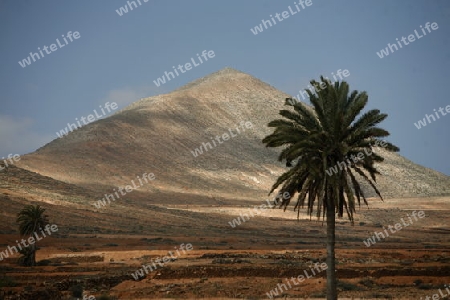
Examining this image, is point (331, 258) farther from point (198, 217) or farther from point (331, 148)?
point (198, 217)

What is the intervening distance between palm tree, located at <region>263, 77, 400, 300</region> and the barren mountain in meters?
79.0

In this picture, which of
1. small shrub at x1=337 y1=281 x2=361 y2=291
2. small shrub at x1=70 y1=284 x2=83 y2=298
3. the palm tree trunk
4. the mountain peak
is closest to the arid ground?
small shrub at x1=337 y1=281 x2=361 y2=291

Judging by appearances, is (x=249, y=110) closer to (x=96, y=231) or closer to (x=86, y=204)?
(x=86, y=204)

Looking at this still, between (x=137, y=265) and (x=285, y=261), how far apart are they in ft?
32.4

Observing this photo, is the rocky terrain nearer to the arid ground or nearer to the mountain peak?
the arid ground

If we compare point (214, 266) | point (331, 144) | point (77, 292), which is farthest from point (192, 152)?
point (331, 144)

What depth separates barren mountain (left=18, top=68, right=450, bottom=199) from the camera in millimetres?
107438

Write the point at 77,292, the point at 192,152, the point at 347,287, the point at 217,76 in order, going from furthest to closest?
the point at 217,76 → the point at 192,152 → the point at 347,287 → the point at 77,292

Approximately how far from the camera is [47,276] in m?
30.8

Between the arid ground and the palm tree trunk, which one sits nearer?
the palm tree trunk

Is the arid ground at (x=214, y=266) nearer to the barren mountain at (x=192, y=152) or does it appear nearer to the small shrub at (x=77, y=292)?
the small shrub at (x=77, y=292)

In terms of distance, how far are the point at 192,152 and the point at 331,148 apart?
112 meters

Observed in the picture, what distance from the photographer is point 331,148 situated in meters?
18.0

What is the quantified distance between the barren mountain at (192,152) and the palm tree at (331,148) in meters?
79.0
